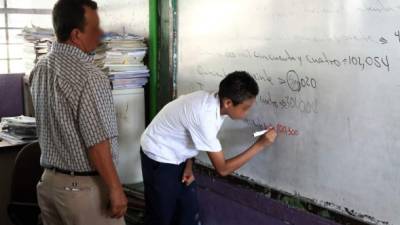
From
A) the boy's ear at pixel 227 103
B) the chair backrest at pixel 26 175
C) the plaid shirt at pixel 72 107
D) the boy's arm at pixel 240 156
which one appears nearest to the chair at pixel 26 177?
the chair backrest at pixel 26 175

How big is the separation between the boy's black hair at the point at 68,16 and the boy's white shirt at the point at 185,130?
1.91 ft

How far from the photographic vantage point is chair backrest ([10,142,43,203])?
2326 mm

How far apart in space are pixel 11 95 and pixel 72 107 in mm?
2299

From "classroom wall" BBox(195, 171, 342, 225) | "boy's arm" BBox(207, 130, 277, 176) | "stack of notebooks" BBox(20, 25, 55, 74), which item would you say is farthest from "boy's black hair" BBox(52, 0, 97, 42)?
"stack of notebooks" BBox(20, 25, 55, 74)

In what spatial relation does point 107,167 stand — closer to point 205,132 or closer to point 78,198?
point 78,198

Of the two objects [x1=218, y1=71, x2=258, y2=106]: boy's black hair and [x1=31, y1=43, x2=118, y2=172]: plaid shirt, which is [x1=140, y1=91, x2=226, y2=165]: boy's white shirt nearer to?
[x1=218, y1=71, x2=258, y2=106]: boy's black hair

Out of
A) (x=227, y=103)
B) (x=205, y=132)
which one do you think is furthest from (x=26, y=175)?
(x=227, y=103)

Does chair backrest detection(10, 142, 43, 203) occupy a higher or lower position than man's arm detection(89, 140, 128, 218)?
lower

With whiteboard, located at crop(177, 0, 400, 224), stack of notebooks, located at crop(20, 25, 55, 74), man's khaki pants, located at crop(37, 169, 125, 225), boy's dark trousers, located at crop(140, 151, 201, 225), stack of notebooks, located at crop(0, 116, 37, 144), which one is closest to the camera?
whiteboard, located at crop(177, 0, 400, 224)

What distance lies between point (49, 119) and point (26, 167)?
0.80 meters

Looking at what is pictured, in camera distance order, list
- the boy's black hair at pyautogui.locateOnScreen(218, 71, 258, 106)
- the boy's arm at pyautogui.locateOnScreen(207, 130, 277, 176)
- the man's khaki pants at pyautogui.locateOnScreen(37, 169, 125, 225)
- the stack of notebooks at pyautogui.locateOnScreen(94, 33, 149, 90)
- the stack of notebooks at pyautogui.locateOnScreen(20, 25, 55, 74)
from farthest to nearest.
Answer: the stack of notebooks at pyautogui.locateOnScreen(20, 25, 55, 74) → the stack of notebooks at pyautogui.locateOnScreen(94, 33, 149, 90) → the boy's arm at pyautogui.locateOnScreen(207, 130, 277, 176) → the boy's black hair at pyautogui.locateOnScreen(218, 71, 258, 106) → the man's khaki pants at pyautogui.locateOnScreen(37, 169, 125, 225)

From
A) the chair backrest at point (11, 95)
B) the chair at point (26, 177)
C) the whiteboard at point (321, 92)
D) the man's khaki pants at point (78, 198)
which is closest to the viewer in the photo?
the whiteboard at point (321, 92)

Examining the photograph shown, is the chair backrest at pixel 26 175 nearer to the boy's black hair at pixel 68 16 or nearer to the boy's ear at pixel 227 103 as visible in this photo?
the boy's black hair at pixel 68 16

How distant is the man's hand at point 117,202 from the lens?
1.64m
